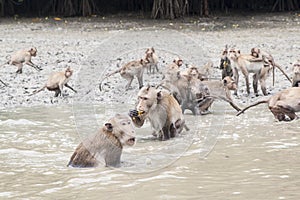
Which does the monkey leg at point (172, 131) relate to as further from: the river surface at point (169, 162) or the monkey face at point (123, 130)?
the monkey face at point (123, 130)

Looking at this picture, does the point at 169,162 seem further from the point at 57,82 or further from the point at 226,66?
the point at 226,66

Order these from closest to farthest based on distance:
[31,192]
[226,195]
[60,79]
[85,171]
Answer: [226,195], [31,192], [85,171], [60,79]

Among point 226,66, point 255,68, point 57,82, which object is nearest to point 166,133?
point 255,68

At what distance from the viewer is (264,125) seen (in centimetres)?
720

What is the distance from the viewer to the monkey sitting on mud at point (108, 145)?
5531mm

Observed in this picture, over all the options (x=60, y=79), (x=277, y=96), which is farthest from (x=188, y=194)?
(x=60, y=79)

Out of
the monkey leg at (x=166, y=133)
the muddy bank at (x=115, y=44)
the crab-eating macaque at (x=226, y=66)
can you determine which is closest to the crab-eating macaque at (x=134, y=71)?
the muddy bank at (x=115, y=44)

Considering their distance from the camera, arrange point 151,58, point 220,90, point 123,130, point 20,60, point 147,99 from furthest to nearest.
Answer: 1. point 20,60
2. point 151,58
3. point 220,90
4. point 147,99
5. point 123,130

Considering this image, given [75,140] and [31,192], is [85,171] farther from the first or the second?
A: [75,140]

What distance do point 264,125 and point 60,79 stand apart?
3623 mm

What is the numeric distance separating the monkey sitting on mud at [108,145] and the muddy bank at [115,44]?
153 inches

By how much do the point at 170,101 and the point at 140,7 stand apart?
53.5ft

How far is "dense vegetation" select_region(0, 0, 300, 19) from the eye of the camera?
64.7 feet

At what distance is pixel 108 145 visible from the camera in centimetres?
557
